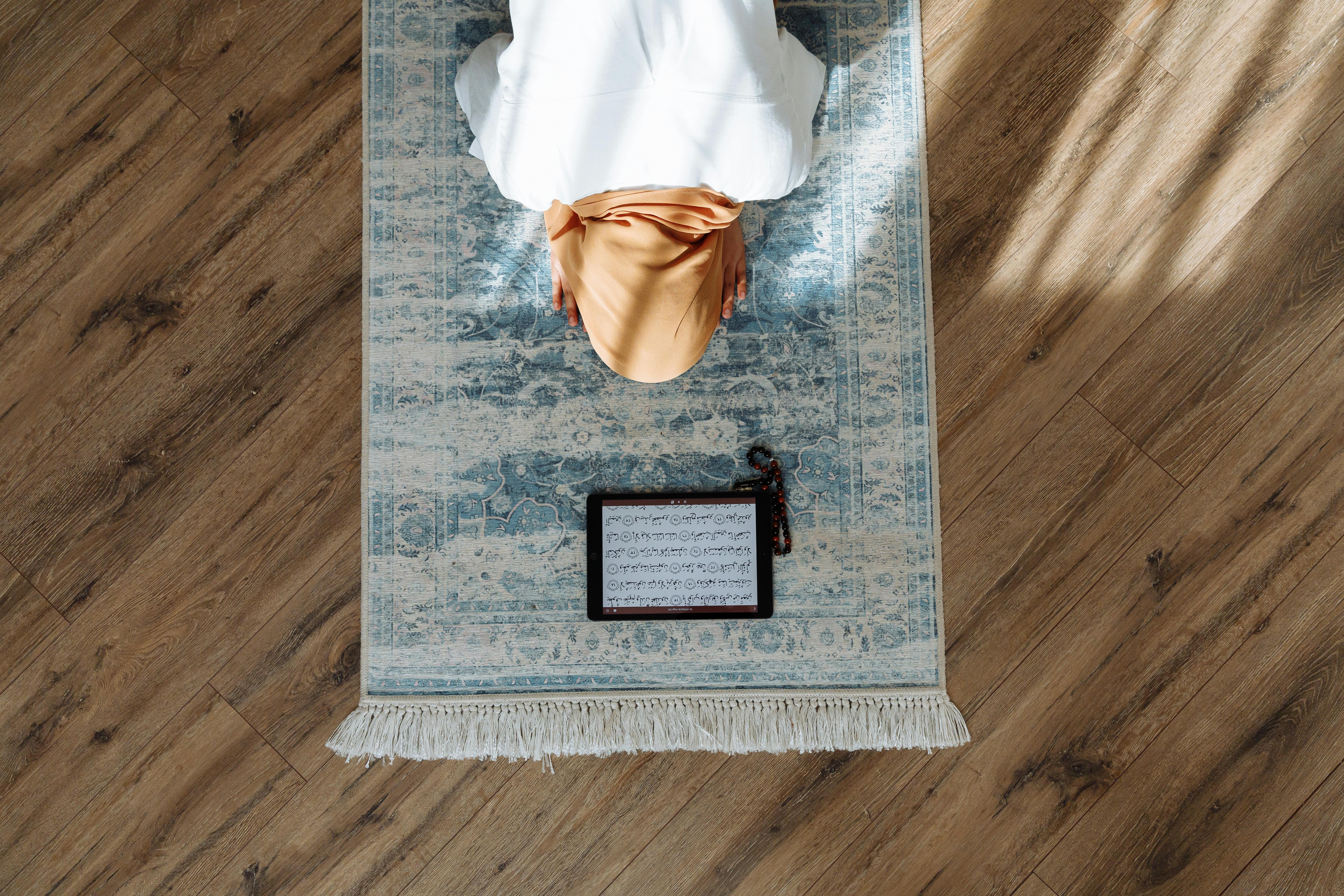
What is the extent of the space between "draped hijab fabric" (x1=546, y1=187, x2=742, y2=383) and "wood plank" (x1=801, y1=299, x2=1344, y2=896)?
0.68 meters

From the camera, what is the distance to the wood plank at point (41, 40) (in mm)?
1106

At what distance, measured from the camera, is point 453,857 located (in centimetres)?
108

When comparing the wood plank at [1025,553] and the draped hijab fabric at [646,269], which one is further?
the wood plank at [1025,553]

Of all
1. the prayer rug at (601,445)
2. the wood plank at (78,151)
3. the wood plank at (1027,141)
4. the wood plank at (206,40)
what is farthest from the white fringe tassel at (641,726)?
the wood plank at (206,40)

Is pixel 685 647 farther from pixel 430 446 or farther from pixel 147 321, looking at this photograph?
pixel 147 321

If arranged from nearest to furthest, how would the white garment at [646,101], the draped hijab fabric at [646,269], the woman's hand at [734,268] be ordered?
the white garment at [646,101] → the draped hijab fabric at [646,269] → the woman's hand at [734,268]

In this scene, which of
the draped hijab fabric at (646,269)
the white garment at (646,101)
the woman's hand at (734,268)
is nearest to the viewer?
the white garment at (646,101)

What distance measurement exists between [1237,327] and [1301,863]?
0.76 m

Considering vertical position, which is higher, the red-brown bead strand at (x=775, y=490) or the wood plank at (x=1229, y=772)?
the red-brown bead strand at (x=775, y=490)

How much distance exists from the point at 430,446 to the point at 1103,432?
96 cm

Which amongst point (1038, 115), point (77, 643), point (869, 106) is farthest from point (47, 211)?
point (1038, 115)

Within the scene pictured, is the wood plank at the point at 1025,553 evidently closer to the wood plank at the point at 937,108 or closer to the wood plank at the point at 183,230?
the wood plank at the point at 937,108

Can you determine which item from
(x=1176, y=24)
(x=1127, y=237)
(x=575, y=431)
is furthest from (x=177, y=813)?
(x=1176, y=24)

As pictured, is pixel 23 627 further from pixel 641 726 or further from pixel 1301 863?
A: pixel 1301 863
